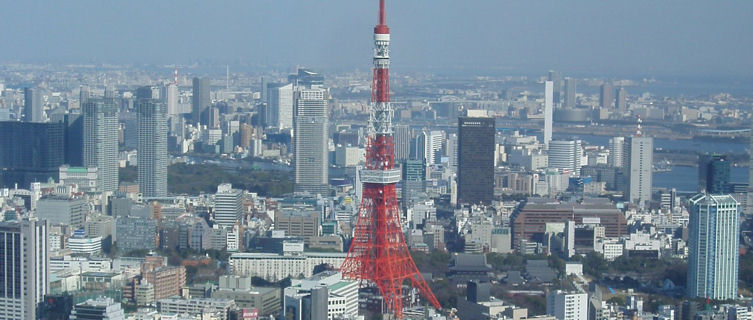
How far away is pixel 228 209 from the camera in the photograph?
17797 millimetres

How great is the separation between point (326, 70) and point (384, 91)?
934 centimetres

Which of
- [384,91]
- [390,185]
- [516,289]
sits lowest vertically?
[516,289]

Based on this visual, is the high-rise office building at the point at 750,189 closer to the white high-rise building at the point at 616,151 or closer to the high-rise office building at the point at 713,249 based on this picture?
the high-rise office building at the point at 713,249

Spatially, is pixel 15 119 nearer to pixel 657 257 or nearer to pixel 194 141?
pixel 194 141

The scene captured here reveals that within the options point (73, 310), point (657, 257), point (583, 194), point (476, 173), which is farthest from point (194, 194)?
point (73, 310)

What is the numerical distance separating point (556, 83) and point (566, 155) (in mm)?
3117

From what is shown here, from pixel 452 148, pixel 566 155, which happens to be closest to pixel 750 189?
pixel 452 148

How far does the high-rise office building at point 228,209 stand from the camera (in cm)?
1756

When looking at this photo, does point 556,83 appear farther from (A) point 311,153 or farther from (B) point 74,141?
(B) point 74,141

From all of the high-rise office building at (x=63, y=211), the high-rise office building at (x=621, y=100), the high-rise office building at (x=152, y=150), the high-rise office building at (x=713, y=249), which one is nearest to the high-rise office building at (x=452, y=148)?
the high-rise office building at (x=621, y=100)

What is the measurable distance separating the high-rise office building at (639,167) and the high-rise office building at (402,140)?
3.87m

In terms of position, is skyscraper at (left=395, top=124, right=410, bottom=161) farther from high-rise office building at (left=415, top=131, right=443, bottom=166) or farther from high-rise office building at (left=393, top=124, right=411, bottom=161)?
high-rise office building at (left=415, top=131, right=443, bottom=166)

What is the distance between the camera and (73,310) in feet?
34.8

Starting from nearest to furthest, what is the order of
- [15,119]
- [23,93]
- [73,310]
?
[73,310] < [15,119] < [23,93]
